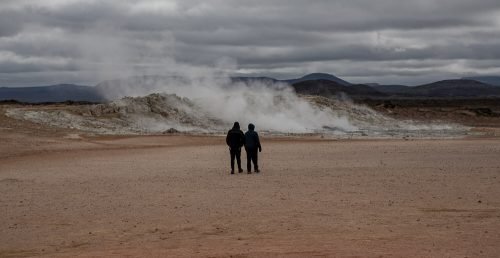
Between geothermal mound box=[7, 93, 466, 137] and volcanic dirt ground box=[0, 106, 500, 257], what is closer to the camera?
volcanic dirt ground box=[0, 106, 500, 257]

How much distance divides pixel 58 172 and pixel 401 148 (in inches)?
531

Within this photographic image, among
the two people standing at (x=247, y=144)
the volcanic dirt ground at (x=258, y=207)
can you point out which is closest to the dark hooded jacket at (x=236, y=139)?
the two people standing at (x=247, y=144)

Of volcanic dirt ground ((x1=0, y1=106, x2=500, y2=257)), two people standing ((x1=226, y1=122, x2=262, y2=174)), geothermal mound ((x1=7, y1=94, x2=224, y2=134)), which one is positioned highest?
geothermal mound ((x1=7, y1=94, x2=224, y2=134))

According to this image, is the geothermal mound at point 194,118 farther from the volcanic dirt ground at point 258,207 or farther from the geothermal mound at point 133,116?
the volcanic dirt ground at point 258,207

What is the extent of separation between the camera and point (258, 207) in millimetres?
11969

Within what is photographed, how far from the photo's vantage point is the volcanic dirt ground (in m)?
9.02

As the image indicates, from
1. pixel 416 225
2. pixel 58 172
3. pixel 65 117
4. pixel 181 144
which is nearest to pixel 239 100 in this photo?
pixel 65 117

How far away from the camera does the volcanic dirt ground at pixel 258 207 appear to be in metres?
9.02

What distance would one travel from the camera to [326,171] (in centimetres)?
1788

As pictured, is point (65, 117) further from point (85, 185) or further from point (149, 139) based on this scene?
point (85, 185)

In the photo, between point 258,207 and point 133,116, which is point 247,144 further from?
point 133,116

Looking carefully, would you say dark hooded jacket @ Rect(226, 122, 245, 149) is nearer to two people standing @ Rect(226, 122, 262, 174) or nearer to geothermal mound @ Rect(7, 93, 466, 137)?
two people standing @ Rect(226, 122, 262, 174)

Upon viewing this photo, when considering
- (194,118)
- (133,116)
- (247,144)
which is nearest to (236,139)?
(247,144)

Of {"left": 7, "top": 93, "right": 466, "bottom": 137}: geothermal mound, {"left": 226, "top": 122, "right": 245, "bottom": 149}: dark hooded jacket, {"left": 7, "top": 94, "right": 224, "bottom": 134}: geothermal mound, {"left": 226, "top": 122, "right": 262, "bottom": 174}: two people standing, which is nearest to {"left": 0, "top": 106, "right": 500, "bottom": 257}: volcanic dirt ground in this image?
{"left": 226, "top": 122, "right": 262, "bottom": 174}: two people standing
